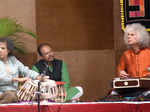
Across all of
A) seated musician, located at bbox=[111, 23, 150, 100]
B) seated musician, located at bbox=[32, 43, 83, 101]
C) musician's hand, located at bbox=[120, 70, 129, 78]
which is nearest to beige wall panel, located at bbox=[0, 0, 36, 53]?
seated musician, located at bbox=[32, 43, 83, 101]

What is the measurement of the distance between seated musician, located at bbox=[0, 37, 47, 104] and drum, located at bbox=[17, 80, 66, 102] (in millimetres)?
297

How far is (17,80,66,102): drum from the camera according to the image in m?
5.98

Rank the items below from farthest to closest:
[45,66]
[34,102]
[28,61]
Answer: [28,61]
[45,66]
[34,102]

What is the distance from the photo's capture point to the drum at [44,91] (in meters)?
5.98

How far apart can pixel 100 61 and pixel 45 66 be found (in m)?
1.36

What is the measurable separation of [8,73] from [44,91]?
3.31ft

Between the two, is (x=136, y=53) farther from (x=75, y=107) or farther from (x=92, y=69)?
(x=75, y=107)

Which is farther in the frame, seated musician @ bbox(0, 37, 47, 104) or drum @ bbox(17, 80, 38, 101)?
seated musician @ bbox(0, 37, 47, 104)

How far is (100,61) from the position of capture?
28.2 ft

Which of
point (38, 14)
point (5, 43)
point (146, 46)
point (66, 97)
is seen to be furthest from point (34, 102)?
point (38, 14)

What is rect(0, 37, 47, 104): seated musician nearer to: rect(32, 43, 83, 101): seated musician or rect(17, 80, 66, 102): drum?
rect(17, 80, 66, 102): drum

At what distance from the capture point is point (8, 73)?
22.3 ft

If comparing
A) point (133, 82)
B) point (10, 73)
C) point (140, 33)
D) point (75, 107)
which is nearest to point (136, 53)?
point (140, 33)

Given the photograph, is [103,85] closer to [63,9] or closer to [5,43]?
[63,9]
